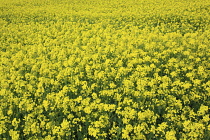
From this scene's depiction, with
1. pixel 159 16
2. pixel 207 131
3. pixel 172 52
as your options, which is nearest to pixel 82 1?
pixel 159 16

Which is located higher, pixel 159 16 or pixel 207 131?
pixel 159 16

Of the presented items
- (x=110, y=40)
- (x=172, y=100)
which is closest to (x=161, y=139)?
(x=172, y=100)

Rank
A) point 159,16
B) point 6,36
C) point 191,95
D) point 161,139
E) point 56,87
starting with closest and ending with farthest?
point 161,139 < point 191,95 < point 56,87 < point 6,36 < point 159,16

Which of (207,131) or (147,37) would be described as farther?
(147,37)

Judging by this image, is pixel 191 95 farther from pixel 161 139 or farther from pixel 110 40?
pixel 110 40

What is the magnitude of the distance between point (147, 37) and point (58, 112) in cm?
684

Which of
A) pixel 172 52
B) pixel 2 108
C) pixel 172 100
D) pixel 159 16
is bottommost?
pixel 2 108

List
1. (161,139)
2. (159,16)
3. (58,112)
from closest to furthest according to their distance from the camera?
(161,139) < (58,112) < (159,16)

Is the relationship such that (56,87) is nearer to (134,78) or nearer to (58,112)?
(58,112)

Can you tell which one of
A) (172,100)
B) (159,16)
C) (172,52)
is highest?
(159,16)

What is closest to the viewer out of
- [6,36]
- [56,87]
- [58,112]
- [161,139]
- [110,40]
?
[161,139]

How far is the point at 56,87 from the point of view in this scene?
6270 mm

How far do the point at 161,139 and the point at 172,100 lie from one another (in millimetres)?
1352

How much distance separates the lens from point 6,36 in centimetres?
1237
